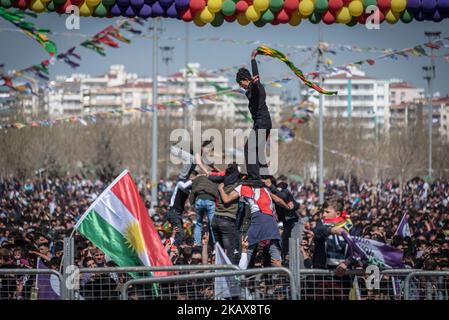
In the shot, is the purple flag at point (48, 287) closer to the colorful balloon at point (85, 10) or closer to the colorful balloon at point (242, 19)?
the colorful balloon at point (85, 10)

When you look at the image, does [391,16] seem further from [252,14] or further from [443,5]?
[252,14]

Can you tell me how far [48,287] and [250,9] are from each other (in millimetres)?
5292

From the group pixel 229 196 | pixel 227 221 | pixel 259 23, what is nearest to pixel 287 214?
pixel 227 221

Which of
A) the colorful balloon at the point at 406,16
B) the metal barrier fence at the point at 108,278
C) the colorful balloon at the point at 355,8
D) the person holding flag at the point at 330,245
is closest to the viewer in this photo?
the metal barrier fence at the point at 108,278

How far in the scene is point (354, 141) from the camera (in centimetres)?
8562

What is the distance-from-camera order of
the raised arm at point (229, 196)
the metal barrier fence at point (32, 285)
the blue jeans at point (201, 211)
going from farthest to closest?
the blue jeans at point (201, 211)
the raised arm at point (229, 196)
the metal barrier fence at point (32, 285)

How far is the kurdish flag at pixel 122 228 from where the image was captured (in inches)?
497

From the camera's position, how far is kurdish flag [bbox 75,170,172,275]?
41.4 ft

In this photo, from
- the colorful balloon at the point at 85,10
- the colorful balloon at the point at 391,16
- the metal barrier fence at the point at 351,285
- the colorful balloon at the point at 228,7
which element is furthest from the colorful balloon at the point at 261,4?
the metal barrier fence at the point at 351,285

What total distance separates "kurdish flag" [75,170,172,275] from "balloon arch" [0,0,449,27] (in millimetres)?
2766

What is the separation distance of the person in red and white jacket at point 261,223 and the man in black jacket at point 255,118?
23 cm

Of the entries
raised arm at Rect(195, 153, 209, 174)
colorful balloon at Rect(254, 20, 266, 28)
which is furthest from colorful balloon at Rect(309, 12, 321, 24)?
raised arm at Rect(195, 153, 209, 174)
